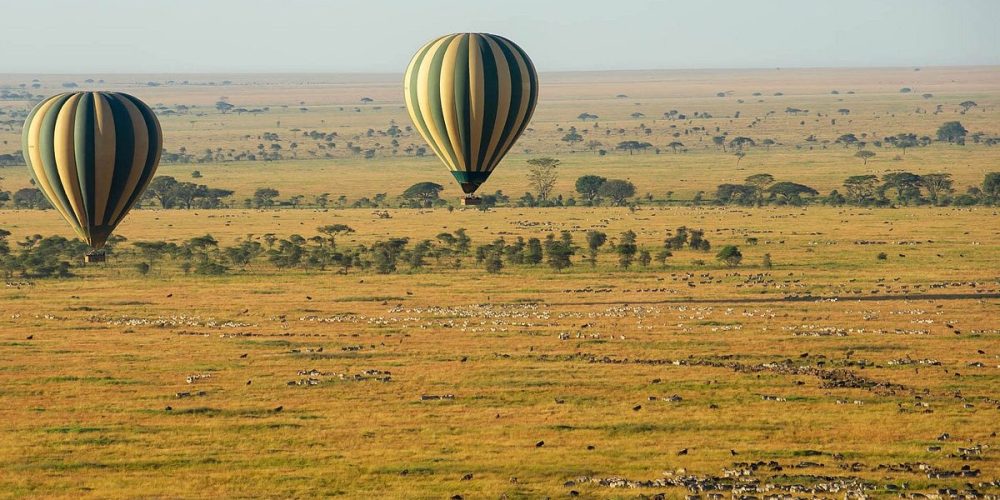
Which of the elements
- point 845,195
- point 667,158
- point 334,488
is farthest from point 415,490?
point 667,158

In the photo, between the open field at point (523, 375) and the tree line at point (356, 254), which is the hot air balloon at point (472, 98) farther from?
the tree line at point (356, 254)

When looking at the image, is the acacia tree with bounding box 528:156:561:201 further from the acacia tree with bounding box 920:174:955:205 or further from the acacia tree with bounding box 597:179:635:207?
the acacia tree with bounding box 920:174:955:205

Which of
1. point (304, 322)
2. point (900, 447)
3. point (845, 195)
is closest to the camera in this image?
point (900, 447)

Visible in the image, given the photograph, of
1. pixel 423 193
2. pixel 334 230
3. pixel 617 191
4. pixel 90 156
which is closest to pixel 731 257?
pixel 334 230

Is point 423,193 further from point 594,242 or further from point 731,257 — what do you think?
point 731,257

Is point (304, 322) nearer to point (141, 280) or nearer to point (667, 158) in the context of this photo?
point (141, 280)

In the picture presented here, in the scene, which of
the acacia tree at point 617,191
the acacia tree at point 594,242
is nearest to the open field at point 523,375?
the acacia tree at point 594,242
